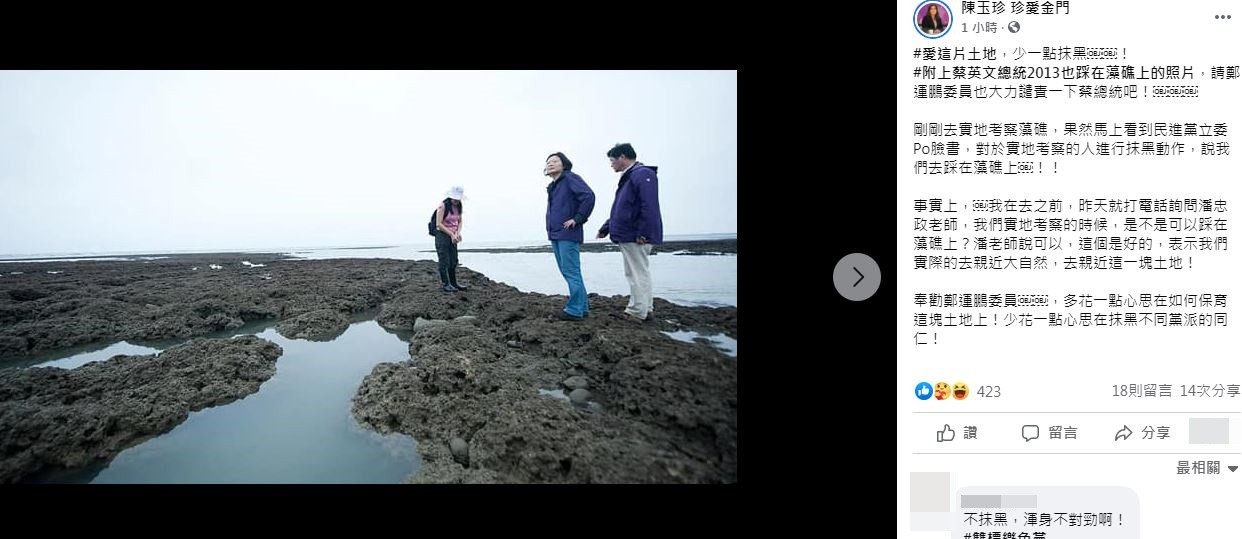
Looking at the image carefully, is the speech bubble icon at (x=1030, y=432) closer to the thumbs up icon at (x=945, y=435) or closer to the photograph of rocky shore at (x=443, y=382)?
the thumbs up icon at (x=945, y=435)

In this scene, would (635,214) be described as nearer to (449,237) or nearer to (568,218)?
(568,218)

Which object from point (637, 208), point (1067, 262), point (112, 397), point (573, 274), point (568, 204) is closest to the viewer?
point (1067, 262)

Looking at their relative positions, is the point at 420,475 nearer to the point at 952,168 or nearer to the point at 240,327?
the point at 952,168

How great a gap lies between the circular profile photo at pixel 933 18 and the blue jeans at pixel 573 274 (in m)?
2.93

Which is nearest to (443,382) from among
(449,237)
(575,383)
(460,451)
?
(460,451)

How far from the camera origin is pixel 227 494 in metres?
1.96

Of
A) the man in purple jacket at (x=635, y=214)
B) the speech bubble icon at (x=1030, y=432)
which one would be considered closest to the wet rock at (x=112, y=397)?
the man in purple jacket at (x=635, y=214)

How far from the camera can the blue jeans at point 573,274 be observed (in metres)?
3.53

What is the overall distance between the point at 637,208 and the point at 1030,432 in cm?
285

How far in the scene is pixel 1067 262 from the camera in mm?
1805

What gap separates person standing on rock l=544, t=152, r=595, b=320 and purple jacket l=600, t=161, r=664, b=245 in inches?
13.1

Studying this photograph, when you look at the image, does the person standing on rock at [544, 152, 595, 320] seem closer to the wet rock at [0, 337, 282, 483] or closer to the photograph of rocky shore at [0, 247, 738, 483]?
the photograph of rocky shore at [0, 247, 738, 483]

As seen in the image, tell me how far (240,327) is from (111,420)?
73.3 inches

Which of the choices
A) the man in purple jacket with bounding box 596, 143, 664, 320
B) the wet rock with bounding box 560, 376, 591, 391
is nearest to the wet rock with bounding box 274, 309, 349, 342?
the wet rock with bounding box 560, 376, 591, 391
